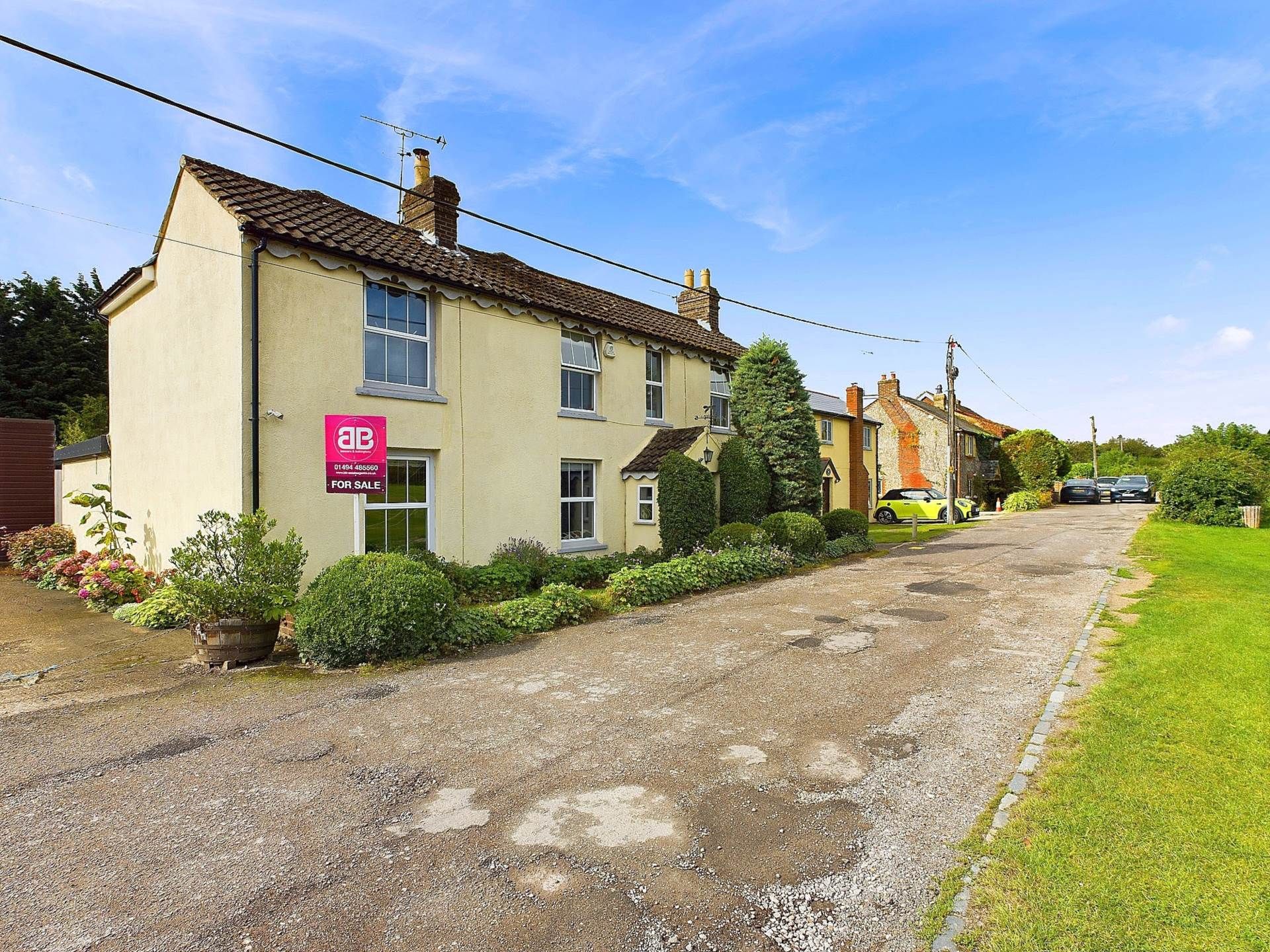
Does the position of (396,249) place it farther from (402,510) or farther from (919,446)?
(919,446)

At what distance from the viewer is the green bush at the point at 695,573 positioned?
11.8 metres

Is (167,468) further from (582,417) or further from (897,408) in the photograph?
(897,408)

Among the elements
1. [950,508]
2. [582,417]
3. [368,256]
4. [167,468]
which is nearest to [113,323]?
[167,468]

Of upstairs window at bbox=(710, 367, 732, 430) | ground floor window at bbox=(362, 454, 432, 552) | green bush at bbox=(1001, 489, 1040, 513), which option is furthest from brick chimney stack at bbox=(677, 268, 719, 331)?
green bush at bbox=(1001, 489, 1040, 513)

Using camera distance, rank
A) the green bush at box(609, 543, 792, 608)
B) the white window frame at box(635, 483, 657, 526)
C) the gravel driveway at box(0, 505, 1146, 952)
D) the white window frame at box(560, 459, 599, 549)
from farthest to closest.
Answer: the white window frame at box(635, 483, 657, 526), the white window frame at box(560, 459, 599, 549), the green bush at box(609, 543, 792, 608), the gravel driveway at box(0, 505, 1146, 952)

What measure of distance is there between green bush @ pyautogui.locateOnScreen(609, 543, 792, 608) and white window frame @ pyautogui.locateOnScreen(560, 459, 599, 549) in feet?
7.15

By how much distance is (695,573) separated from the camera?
1325 centimetres

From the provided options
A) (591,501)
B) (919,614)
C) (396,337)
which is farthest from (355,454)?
(919,614)

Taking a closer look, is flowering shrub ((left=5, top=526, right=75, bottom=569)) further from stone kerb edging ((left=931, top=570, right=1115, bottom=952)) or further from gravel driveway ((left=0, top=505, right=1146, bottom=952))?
stone kerb edging ((left=931, top=570, right=1115, bottom=952))

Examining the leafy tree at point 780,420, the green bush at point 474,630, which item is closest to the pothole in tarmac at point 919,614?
the green bush at point 474,630

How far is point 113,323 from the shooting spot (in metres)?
15.0

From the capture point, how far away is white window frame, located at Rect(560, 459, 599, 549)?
49.8 feet

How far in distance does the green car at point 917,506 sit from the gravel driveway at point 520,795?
26.7m

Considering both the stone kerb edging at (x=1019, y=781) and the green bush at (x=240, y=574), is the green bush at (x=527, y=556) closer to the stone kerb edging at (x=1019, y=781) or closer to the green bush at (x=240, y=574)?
the green bush at (x=240, y=574)
